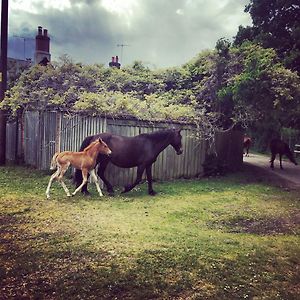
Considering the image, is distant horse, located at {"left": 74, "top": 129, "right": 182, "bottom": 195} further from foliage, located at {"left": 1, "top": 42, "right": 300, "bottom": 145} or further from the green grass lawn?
foliage, located at {"left": 1, "top": 42, "right": 300, "bottom": 145}

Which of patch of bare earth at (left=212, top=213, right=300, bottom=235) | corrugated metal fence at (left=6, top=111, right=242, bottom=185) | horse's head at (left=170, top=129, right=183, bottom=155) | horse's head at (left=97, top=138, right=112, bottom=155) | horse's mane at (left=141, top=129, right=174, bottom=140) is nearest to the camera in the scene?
patch of bare earth at (left=212, top=213, right=300, bottom=235)

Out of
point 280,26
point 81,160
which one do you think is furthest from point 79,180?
point 280,26

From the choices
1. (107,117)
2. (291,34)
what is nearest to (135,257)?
(107,117)

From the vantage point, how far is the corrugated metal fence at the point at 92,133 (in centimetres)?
1165

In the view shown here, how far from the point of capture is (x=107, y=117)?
1135 centimetres

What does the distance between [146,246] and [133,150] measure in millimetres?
5091

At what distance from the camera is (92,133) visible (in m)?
11.6

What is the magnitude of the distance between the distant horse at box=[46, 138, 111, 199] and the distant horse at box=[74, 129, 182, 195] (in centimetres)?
50

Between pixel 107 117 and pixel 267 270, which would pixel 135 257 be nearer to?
pixel 267 270

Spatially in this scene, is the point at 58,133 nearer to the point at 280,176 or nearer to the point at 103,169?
the point at 103,169

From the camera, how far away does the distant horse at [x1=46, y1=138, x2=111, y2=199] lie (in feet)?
31.0

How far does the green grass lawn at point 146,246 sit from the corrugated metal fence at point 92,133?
8.01 ft

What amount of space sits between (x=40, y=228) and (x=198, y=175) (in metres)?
8.48

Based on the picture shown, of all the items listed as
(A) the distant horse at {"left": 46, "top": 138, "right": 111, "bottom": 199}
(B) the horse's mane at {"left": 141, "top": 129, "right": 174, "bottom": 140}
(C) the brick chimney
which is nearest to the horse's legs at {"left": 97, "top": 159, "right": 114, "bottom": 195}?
(A) the distant horse at {"left": 46, "top": 138, "right": 111, "bottom": 199}
